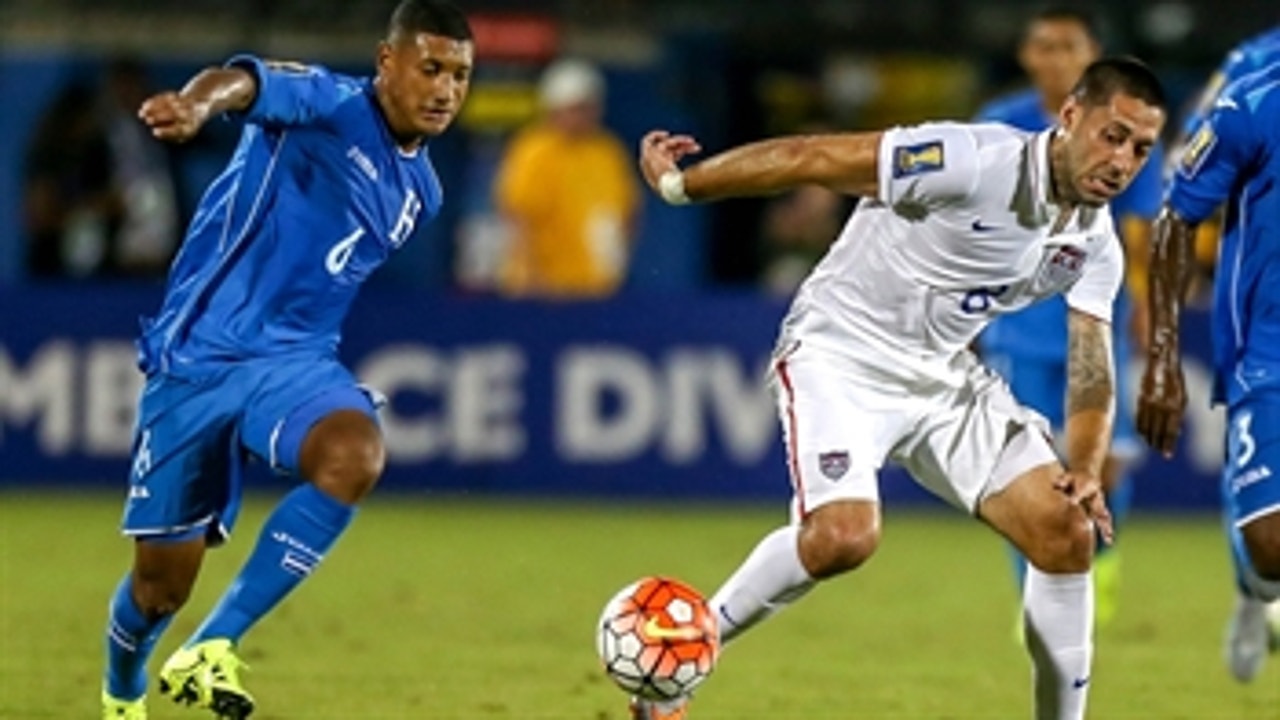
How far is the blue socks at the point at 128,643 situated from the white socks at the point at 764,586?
5.44 feet

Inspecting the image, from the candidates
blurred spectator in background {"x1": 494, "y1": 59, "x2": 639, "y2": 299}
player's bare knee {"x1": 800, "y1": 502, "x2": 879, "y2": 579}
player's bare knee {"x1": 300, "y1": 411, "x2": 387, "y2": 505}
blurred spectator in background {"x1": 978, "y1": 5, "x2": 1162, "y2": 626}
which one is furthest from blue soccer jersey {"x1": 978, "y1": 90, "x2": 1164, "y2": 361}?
blurred spectator in background {"x1": 494, "y1": 59, "x2": 639, "y2": 299}

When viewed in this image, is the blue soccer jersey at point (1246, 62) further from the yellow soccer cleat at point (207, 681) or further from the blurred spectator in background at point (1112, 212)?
the yellow soccer cleat at point (207, 681)

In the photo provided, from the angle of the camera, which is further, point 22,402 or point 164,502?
point 22,402

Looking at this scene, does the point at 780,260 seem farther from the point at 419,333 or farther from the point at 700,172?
the point at 700,172

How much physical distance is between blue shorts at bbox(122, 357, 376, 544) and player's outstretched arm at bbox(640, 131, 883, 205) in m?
1.17

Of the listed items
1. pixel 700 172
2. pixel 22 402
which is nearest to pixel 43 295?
pixel 22 402

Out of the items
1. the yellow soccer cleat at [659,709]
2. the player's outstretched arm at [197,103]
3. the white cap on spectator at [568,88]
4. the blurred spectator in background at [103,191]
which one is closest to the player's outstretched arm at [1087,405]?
the yellow soccer cleat at [659,709]

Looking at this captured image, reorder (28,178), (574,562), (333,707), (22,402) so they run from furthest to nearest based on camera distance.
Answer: (28,178)
(22,402)
(574,562)
(333,707)

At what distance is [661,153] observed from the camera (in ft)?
24.1

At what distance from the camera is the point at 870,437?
7.43 m

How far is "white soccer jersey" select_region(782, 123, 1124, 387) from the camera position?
23.6 ft

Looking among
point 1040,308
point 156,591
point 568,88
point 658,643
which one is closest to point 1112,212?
point 1040,308

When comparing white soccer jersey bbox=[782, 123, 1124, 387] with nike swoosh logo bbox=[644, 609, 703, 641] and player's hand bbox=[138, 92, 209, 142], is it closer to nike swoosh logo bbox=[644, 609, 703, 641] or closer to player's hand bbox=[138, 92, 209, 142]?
nike swoosh logo bbox=[644, 609, 703, 641]

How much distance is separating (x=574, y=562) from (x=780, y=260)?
445cm
